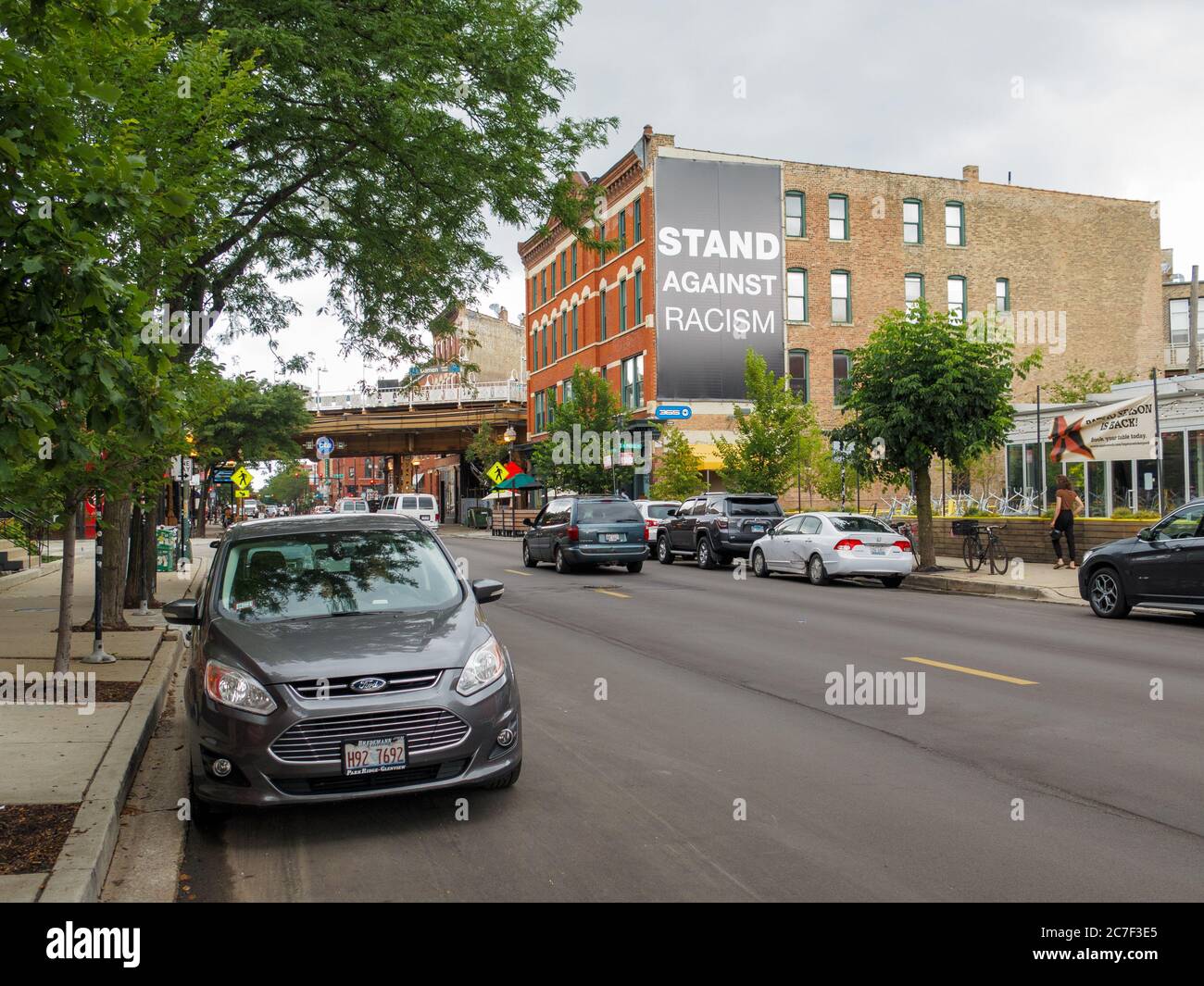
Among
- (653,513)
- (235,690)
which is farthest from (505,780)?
A: (653,513)

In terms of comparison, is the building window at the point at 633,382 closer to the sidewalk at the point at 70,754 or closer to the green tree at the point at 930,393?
the green tree at the point at 930,393

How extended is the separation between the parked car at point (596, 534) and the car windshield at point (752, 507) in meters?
2.78

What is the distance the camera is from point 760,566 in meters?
23.5

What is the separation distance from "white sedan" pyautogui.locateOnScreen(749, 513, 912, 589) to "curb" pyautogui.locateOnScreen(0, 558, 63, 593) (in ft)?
47.8

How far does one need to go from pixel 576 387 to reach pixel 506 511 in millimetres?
10837

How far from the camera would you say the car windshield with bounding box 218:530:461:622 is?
643 centimetres

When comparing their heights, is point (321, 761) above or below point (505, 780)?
above

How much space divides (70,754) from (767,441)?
2622 cm

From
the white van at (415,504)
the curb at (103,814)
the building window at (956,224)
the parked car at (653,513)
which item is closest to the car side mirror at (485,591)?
the curb at (103,814)

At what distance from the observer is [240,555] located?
692 centimetres

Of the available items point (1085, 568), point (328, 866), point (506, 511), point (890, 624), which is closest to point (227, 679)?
point (328, 866)

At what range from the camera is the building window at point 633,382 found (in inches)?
1804

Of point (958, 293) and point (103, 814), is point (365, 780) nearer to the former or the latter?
point (103, 814)

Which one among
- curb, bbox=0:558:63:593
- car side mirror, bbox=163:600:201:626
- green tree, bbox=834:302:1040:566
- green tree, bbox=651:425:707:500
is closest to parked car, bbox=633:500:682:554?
green tree, bbox=651:425:707:500
